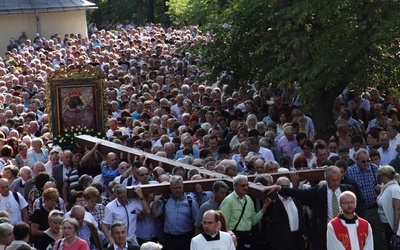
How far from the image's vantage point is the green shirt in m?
15.1

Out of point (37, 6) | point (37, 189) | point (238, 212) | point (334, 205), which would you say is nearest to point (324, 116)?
point (37, 189)

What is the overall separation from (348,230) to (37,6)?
130ft

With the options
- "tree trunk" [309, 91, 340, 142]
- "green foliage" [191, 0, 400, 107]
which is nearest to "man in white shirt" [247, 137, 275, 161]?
"green foliage" [191, 0, 400, 107]

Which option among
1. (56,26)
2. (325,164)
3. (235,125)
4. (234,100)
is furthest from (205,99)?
(56,26)

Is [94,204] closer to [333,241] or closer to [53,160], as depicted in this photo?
[333,241]

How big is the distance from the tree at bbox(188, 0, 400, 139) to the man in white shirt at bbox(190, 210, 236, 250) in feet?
28.6

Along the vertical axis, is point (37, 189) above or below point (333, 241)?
above

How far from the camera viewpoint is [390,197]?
15.7 m

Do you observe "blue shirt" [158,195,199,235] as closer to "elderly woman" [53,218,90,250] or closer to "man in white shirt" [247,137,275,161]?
"elderly woman" [53,218,90,250]

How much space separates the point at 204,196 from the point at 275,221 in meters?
1.18

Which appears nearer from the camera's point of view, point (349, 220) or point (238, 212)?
point (349, 220)

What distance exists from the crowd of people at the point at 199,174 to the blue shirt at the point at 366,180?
0.05 ft

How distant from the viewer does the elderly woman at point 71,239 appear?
43.6 ft

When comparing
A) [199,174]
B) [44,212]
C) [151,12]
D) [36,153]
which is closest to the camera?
[44,212]
